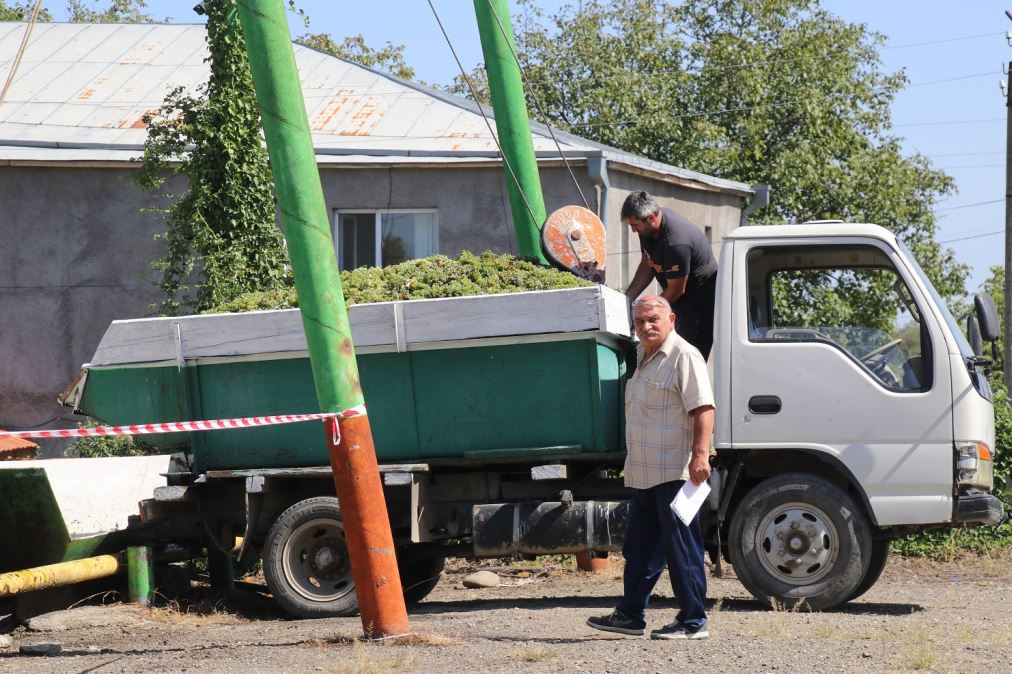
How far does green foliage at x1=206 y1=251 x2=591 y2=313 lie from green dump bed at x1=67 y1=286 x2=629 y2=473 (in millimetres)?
318

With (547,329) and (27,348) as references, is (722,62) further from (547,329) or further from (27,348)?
(547,329)

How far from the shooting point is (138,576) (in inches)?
351

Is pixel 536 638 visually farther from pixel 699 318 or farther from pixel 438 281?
pixel 438 281

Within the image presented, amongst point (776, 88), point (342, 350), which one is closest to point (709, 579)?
point (342, 350)

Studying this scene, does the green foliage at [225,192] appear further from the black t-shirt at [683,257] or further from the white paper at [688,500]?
the white paper at [688,500]

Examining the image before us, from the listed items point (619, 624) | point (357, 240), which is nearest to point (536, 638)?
point (619, 624)

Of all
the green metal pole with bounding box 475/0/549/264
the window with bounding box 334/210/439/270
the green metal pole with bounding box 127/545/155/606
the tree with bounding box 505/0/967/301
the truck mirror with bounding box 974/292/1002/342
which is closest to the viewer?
the truck mirror with bounding box 974/292/1002/342

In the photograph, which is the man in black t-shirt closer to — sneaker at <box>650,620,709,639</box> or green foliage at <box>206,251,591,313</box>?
green foliage at <box>206,251,591,313</box>

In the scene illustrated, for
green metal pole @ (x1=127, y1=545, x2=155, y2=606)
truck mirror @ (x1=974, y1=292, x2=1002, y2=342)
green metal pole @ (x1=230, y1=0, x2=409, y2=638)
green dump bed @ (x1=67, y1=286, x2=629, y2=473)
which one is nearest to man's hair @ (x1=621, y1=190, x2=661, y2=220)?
green dump bed @ (x1=67, y1=286, x2=629, y2=473)

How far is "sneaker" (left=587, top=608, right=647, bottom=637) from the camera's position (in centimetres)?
685

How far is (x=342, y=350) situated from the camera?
678cm

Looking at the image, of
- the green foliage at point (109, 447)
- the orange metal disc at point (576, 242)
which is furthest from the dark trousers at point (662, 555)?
the green foliage at point (109, 447)

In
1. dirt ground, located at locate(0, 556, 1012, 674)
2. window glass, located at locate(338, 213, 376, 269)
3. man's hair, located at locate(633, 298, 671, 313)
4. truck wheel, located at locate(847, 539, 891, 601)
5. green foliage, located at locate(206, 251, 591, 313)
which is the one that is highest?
window glass, located at locate(338, 213, 376, 269)

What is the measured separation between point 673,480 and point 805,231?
2.41 m
